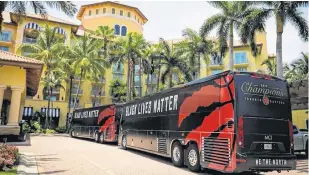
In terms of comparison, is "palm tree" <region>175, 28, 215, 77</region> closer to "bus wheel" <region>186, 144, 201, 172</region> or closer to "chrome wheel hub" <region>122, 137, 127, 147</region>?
"chrome wheel hub" <region>122, 137, 127, 147</region>

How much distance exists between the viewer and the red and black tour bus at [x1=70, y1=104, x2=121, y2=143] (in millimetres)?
21938

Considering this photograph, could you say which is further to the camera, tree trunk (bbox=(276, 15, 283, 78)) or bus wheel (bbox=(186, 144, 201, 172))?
tree trunk (bbox=(276, 15, 283, 78))

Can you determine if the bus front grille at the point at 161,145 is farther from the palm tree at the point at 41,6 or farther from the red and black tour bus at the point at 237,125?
the palm tree at the point at 41,6

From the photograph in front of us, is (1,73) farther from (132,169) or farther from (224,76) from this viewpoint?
(224,76)

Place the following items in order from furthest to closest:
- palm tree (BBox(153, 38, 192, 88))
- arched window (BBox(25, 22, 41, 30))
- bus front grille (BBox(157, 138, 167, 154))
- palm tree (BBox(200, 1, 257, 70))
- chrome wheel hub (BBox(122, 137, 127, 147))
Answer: arched window (BBox(25, 22, 41, 30)) < palm tree (BBox(153, 38, 192, 88)) < palm tree (BBox(200, 1, 257, 70)) < chrome wheel hub (BBox(122, 137, 127, 147)) < bus front grille (BBox(157, 138, 167, 154))

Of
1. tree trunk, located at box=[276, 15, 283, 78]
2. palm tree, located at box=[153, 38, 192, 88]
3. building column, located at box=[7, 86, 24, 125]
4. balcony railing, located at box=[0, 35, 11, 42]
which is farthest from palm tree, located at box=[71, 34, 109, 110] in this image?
tree trunk, located at box=[276, 15, 283, 78]

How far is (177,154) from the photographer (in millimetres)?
11594

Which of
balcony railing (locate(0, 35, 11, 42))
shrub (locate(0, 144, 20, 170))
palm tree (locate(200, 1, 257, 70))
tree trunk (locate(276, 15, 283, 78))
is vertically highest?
balcony railing (locate(0, 35, 11, 42))

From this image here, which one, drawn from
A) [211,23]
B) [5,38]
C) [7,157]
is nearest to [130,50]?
[211,23]

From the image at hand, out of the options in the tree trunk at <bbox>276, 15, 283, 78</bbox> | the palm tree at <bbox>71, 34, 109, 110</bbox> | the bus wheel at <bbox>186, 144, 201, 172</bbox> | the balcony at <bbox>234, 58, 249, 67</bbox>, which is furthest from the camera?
the balcony at <bbox>234, 58, 249, 67</bbox>

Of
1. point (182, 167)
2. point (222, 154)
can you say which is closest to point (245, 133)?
point (222, 154)

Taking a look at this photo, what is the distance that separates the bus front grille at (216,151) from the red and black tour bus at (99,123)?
40.7 feet

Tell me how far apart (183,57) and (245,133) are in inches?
1300

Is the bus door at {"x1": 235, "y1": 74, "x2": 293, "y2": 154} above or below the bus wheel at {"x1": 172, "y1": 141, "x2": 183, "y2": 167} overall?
above
